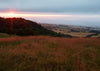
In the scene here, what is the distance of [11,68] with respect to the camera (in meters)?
3.20

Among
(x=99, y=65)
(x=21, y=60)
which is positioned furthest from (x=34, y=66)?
(x=99, y=65)

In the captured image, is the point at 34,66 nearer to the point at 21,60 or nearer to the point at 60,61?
the point at 21,60

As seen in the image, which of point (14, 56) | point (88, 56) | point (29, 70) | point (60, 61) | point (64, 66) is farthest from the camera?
point (88, 56)

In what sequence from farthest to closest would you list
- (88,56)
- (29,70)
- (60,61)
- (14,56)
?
(88,56)
(14,56)
(60,61)
(29,70)

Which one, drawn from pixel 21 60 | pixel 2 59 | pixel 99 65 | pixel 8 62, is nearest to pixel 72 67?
pixel 99 65

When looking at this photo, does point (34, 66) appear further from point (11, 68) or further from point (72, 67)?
point (72, 67)

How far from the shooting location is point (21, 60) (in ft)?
12.1

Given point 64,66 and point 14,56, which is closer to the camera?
point 64,66

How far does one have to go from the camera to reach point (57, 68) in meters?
3.21

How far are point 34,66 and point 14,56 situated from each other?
1169 mm

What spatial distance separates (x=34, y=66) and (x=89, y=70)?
6.24ft

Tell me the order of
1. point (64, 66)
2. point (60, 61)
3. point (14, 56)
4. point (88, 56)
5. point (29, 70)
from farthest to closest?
point (88, 56), point (14, 56), point (60, 61), point (64, 66), point (29, 70)

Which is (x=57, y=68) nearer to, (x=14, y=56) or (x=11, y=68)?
(x=11, y=68)

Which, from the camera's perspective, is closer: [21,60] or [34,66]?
[34,66]
